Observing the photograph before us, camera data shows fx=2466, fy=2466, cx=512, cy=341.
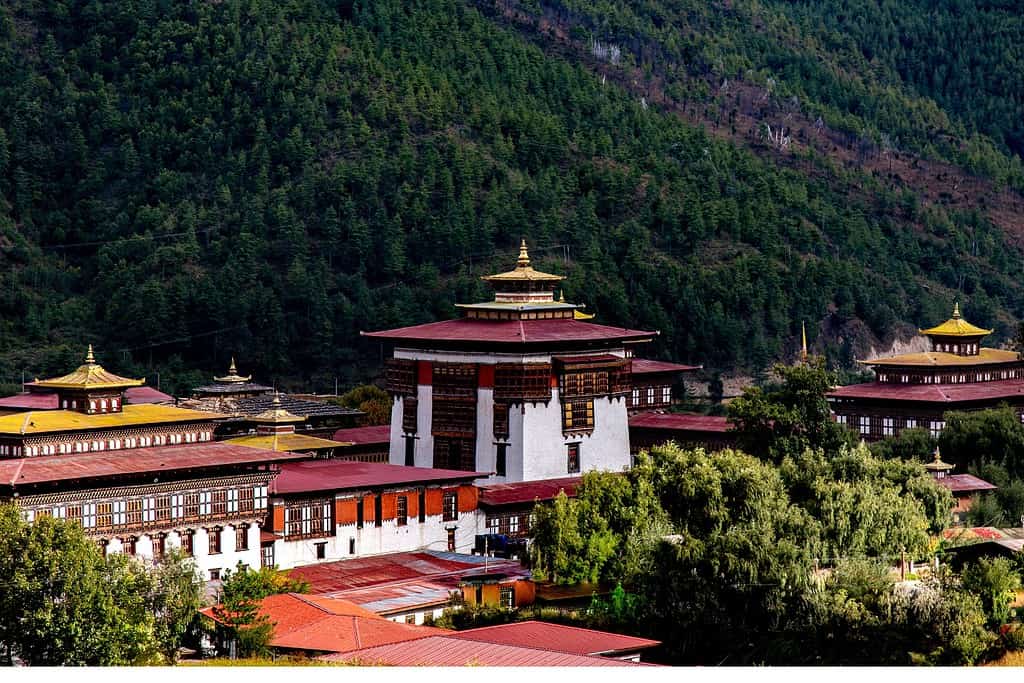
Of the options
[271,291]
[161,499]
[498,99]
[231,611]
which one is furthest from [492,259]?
[231,611]

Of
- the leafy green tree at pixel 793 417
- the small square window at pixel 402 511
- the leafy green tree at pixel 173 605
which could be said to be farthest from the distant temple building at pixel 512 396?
the leafy green tree at pixel 173 605

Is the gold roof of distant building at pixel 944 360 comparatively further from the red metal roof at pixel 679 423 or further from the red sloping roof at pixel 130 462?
the red sloping roof at pixel 130 462

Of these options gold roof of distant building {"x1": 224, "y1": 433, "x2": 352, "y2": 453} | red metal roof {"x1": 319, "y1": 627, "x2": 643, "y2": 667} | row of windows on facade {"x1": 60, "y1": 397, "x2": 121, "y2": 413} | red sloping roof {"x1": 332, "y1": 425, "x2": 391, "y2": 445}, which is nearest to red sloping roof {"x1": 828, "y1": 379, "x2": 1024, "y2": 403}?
red sloping roof {"x1": 332, "y1": 425, "x2": 391, "y2": 445}

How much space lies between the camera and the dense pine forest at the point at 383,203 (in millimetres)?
121188

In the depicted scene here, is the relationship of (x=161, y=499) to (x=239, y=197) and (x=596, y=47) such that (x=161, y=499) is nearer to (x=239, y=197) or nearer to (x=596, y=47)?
(x=239, y=197)

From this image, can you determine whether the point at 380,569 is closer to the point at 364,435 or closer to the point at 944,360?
the point at 364,435

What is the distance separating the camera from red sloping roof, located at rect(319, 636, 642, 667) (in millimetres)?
45125

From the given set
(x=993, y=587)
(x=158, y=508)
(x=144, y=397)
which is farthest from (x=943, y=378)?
(x=158, y=508)

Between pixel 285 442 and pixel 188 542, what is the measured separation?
42.5 ft

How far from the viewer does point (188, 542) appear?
60.6 metres

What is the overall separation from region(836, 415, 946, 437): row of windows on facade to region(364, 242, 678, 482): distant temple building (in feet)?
39.8

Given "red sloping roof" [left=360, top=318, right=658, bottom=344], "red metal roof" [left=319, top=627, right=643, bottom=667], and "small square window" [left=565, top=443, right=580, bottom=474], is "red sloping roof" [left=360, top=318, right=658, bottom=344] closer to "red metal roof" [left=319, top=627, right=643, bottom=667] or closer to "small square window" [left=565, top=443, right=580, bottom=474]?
"small square window" [left=565, top=443, right=580, bottom=474]

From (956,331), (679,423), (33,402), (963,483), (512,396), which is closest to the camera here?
(963,483)

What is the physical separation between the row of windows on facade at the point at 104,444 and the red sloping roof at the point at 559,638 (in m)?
14.0
